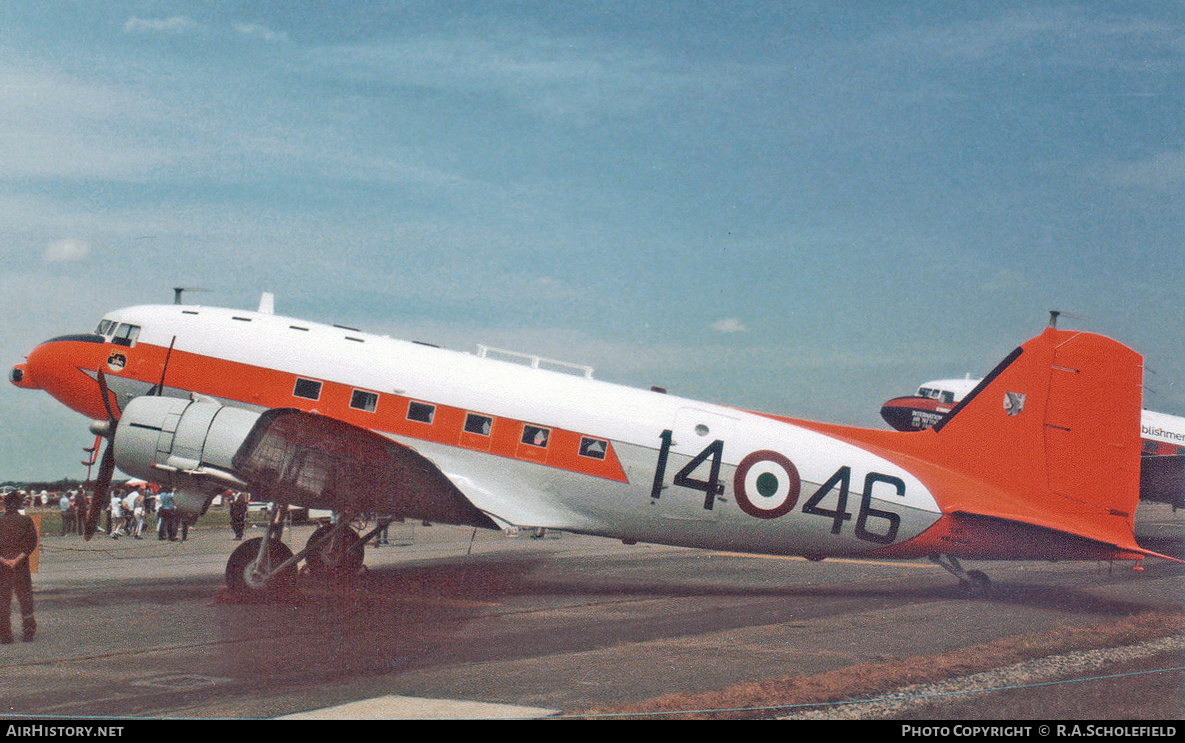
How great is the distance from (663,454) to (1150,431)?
23.0 metres

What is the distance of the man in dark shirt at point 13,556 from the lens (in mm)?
10859

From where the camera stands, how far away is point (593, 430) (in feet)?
Result: 48.9

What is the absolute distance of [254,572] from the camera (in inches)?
554

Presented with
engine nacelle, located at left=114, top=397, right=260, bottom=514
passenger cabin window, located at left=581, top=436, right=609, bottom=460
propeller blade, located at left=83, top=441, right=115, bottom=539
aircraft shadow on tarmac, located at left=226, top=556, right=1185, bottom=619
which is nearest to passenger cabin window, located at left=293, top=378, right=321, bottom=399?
engine nacelle, located at left=114, top=397, right=260, bottom=514

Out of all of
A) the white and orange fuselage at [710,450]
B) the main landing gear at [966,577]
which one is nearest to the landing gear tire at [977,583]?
the main landing gear at [966,577]

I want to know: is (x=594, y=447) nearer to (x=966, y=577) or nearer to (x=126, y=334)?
(x=966, y=577)

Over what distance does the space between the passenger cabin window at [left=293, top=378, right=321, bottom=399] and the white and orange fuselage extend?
0.02 m

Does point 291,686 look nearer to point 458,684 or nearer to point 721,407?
point 458,684

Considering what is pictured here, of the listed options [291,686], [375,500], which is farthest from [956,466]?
[291,686]

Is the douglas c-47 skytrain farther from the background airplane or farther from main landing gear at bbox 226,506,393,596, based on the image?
the background airplane

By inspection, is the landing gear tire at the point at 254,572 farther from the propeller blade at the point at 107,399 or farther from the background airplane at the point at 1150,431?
the background airplane at the point at 1150,431

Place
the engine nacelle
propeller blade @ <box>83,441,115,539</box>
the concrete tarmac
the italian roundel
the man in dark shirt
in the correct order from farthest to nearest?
the italian roundel
propeller blade @ <box>83,441,115,539</box>
the engine nacelle
the man in dark shirt
the concrete tarmac

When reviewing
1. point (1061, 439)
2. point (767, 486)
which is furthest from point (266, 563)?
point (1061, 439)

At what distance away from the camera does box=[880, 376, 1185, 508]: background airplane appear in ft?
78.9
